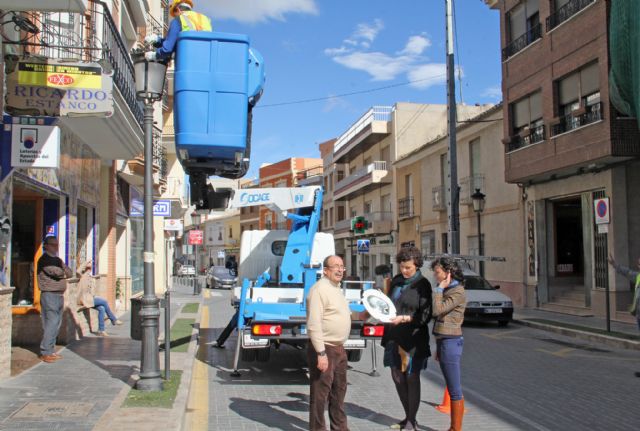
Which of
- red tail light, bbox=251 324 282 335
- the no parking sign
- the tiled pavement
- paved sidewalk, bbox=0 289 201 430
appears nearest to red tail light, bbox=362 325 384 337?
the tiled pavement

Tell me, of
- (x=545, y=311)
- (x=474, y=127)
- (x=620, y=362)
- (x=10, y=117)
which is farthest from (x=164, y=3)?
(x=620, y=362)

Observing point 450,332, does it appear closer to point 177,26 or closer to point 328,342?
point 328,342

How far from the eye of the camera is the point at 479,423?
651 centimetres

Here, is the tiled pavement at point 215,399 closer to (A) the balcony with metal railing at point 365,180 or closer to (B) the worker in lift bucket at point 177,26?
(B) the worker in lift bucket at point 177,26

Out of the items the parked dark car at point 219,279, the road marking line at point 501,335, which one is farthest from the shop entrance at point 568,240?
the parked dark car at point 219,279

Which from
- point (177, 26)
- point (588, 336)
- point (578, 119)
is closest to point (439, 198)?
point (578, 119)

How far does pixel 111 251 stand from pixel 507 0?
1620cm

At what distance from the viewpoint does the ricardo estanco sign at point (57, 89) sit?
8.01 m

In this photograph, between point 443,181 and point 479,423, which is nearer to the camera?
point 479,423

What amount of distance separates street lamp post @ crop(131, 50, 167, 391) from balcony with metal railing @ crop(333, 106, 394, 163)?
33909 mm

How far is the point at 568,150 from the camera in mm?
18203

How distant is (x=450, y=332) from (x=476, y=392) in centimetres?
273

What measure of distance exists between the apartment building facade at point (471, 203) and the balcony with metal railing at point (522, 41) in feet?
7.71

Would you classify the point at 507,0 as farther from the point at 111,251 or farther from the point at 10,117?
the point at 10,117
